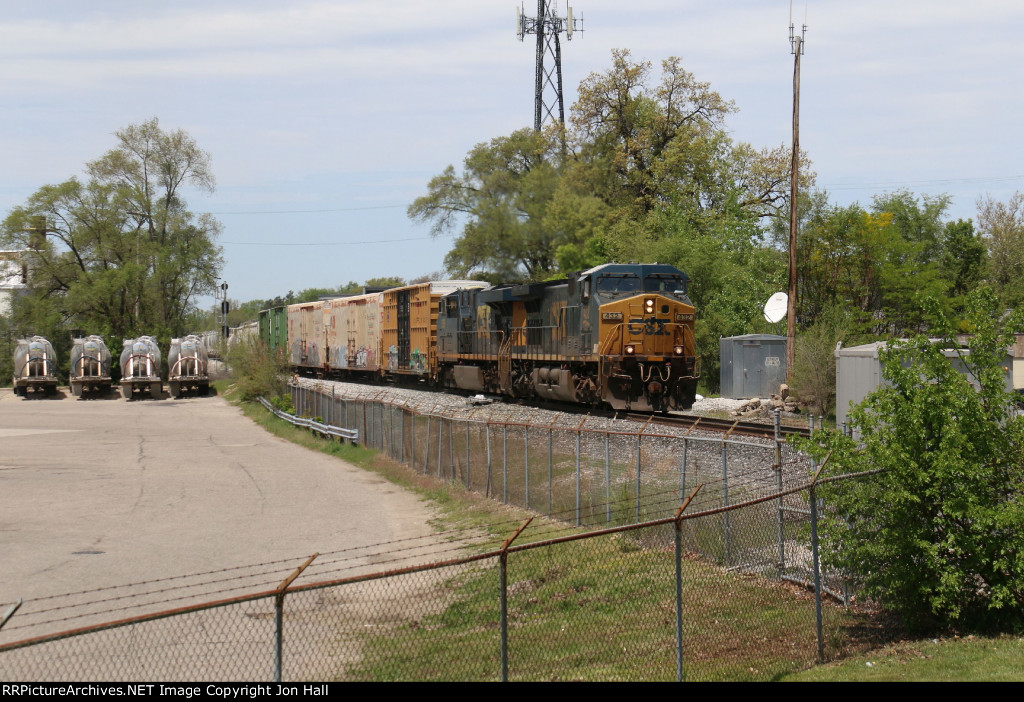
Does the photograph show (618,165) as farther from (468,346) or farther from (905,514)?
(905,514)

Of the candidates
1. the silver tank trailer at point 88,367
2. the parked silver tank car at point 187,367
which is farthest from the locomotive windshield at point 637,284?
the silver tank trailer at point 88,367

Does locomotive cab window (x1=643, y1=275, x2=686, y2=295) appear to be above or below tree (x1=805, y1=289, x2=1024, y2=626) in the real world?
above

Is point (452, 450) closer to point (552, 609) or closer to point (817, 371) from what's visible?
point (552, 609)

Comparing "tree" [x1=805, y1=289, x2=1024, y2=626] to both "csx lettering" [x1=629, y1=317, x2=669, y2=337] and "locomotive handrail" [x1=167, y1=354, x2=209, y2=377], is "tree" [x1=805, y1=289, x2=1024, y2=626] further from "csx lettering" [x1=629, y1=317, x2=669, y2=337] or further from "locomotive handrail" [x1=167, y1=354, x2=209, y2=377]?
"locomotive handrail" [x1=167, y1=354, x2=209, y2=377]

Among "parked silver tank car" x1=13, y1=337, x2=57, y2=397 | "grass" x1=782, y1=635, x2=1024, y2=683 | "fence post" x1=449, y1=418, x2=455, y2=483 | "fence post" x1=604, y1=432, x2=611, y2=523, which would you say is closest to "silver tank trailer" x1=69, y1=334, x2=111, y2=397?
"parked silver tank car" x1=13, y1=337, x2=57, y2=397

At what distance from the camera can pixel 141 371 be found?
53062mm

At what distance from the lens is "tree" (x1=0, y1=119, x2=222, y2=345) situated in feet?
201

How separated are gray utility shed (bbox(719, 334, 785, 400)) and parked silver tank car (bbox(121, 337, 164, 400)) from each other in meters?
32.3

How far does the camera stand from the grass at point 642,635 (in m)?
8.97

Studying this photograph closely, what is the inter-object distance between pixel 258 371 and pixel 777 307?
Answer: 25224 mm

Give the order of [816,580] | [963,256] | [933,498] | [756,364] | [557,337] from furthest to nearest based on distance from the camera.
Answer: [963,256], [756,364], [557,337], [933,498], [816,580]

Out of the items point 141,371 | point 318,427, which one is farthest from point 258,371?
point 318,427
